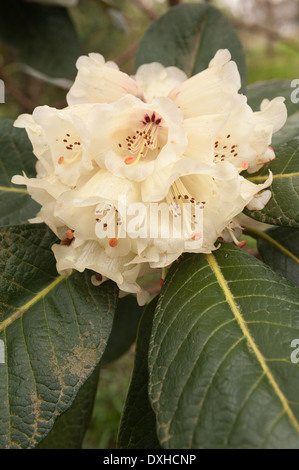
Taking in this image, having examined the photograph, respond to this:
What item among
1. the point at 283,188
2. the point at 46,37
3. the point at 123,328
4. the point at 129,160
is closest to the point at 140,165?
the point at 129,160

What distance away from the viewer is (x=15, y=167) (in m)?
1.20

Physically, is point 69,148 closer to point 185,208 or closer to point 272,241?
point 185,208

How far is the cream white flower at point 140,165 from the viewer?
79 cm

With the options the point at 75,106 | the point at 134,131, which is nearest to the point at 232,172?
the point at 134,131

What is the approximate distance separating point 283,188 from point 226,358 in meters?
0.38

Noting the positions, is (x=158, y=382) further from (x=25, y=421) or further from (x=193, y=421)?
(x=25, y=421)

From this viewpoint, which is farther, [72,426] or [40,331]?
[72,426]

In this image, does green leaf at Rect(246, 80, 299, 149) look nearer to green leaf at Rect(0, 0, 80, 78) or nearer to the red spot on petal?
the red spot on petal

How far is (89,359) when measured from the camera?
2.85ft

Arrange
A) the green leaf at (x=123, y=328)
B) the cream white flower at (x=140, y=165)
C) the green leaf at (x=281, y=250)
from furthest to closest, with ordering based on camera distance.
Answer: the green leaf at (x=123, y=328)
the green leaf at (x=281, y=250)
the cream white flower at (x=140, y=165)

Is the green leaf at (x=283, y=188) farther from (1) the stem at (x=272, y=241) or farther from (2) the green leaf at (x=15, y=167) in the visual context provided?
(2) the green leaf at (x=15, y=167)

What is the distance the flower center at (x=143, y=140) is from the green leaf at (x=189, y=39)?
0.46 m

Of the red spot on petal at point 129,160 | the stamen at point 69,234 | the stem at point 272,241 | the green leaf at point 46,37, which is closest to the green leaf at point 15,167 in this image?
the stamen at point 69,234
